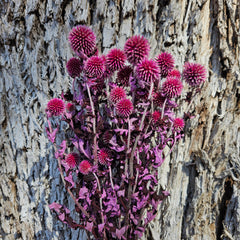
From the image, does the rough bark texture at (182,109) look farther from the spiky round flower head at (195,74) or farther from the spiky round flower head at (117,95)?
the spiky round flower head at (117,95)

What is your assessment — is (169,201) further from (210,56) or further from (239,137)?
(210,56)

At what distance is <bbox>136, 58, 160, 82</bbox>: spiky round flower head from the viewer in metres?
0.80

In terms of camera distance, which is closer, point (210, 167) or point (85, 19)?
point (85, 19)

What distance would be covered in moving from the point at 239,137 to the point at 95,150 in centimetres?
93

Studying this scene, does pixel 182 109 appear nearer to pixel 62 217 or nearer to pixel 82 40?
pixel 82 40

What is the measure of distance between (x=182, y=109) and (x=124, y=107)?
0.51 meters

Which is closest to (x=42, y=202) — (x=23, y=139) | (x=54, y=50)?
(x=23, y=139)

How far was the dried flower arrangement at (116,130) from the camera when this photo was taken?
828 millimetres

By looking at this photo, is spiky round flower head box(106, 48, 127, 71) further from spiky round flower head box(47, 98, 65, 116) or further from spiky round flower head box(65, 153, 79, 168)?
spiky round flower head box(65, 153, 79, 168)

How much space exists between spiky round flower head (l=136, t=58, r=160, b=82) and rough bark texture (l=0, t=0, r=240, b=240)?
39 centimetres

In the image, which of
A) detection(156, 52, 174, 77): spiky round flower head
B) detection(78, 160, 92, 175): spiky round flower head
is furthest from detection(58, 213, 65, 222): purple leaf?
detection(156, 52, 174, 77): spiky round flower head

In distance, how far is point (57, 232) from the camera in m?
1.27

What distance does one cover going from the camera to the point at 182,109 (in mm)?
1218

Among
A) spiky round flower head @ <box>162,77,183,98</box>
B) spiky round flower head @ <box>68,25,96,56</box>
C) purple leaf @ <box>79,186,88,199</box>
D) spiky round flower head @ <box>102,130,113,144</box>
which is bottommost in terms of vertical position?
purple leaf @ <box>79,186,88,199</box>
